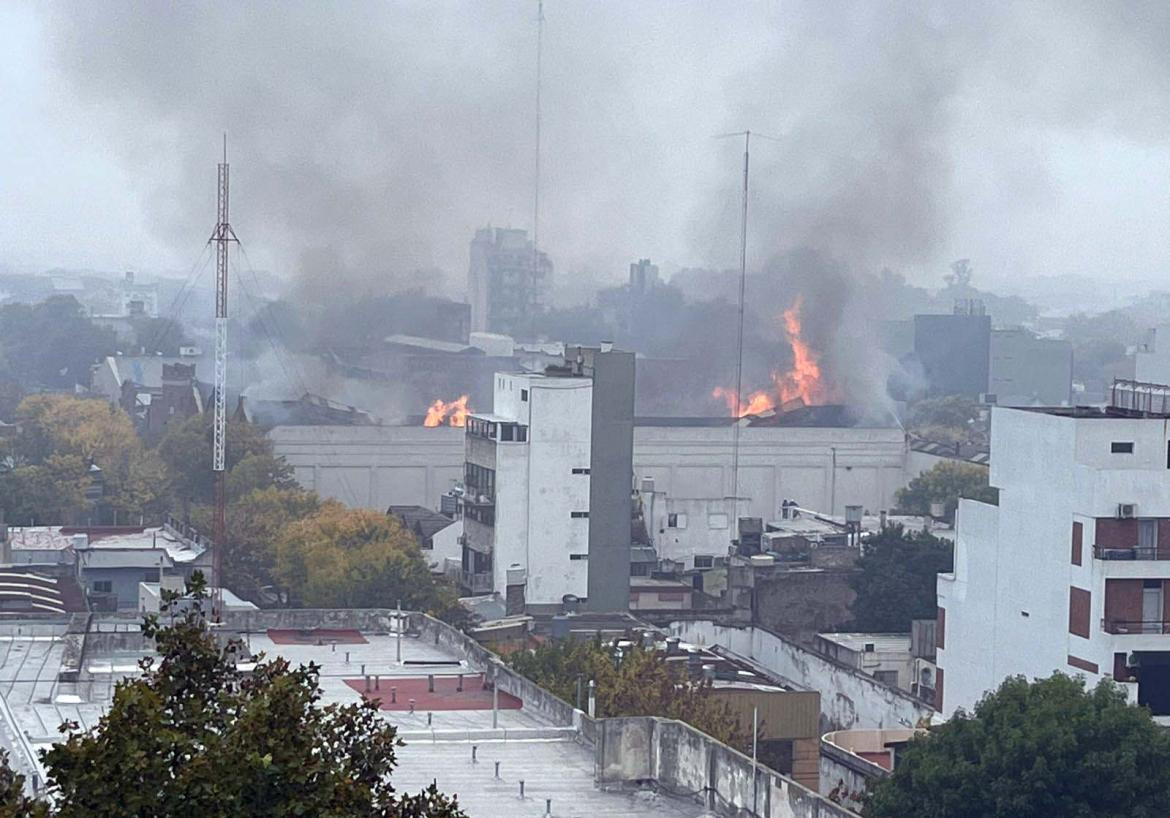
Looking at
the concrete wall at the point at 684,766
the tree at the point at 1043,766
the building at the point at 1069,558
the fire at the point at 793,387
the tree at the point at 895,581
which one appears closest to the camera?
the concrete wall at the point at 684,766

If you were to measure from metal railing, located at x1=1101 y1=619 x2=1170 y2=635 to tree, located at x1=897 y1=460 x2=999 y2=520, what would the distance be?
1435 centimetres

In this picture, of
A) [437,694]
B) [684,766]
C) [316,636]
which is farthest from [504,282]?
[684,766]

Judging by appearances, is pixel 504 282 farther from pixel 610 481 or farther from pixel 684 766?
pixel 684 766

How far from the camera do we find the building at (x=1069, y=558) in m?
15.8

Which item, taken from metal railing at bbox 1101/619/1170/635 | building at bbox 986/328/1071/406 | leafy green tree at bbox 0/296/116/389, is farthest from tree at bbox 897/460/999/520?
leafy green tree at bbox 0/296/116/389

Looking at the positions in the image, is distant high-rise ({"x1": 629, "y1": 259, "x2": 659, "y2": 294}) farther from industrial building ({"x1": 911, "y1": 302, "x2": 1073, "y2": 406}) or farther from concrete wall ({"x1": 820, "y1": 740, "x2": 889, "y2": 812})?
concrete wall ({"x1": 820, "y1": 740, "x2": 889, "y2": 812})

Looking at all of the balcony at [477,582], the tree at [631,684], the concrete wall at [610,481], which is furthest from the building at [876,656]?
the tree at [631,684]

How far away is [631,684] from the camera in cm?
1616

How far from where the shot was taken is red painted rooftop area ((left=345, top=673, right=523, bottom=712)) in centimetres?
1368

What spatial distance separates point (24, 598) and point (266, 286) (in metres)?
49.4

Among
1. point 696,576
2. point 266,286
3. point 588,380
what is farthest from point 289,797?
point 266,286

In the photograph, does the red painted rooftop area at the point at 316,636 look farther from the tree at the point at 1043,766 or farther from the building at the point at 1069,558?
the building at the point at 1069,558

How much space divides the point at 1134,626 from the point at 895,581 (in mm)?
7952

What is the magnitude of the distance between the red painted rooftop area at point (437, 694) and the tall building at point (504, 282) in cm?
4671
